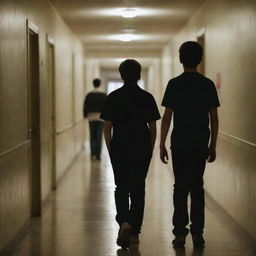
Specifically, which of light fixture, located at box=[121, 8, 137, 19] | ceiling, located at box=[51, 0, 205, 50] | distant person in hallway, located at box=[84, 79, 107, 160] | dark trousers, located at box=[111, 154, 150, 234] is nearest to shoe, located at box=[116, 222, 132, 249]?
dark trousers, located at box=[111, 154, 150, 234]

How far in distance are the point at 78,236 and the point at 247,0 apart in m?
2.52

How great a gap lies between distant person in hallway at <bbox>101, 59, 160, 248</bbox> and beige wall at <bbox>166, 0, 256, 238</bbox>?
88 centimetres

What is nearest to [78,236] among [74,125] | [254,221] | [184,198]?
[184,198]

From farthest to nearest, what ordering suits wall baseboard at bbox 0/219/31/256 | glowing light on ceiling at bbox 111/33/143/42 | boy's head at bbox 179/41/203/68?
1. glowing light on ceiling at bbox 111/33/143/42
2. boy's head at bbox 179/41/203/68
3. wall baseboard at bbox 0/219/31/256

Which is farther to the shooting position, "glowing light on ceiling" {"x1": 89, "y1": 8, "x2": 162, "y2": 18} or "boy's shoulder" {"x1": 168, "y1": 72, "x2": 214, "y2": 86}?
"glowing light on ceiling" {"x1": 89, "y1": 8, "x2": 162, "y2": 18}

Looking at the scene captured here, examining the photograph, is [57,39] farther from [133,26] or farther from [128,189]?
[128,189]

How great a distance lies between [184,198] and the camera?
468cm

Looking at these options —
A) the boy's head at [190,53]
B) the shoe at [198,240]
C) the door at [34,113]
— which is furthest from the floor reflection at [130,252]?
the door at [34,113]

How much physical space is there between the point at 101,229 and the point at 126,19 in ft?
15.0

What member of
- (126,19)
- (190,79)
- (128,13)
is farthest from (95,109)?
(190,79)

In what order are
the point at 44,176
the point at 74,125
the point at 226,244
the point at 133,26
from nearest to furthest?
the point at 226,244
the point at 44,176
the point at 133,26
the point at 74,125

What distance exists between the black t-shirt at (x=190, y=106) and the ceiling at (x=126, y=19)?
2.94 metres

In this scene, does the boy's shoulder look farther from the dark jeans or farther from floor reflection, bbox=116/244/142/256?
the dark jeans

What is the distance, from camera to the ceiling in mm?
7555
